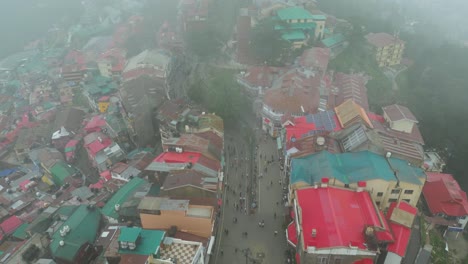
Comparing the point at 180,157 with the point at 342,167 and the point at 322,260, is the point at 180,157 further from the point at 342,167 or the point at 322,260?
the point at 322,260

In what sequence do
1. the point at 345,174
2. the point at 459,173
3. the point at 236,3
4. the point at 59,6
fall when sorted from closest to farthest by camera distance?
the point at 345,174
the point at 459,173
the point at 236,3
the point at 59,6

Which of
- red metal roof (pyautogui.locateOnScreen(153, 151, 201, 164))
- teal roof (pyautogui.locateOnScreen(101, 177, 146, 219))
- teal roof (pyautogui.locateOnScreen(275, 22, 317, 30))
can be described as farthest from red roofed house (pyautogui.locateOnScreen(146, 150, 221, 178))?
teal roof (pyautogui.locateOnScreen(275, 22, 317, 30))

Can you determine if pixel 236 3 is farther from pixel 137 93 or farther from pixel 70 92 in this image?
pixel 70 92

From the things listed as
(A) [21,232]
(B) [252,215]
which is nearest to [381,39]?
(B) [252,215]

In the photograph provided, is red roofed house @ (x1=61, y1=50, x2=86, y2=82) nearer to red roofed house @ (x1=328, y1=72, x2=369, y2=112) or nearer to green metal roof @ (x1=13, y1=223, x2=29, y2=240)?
green metal roof @ (x1=13, y1=223, x2=29, y2=240)

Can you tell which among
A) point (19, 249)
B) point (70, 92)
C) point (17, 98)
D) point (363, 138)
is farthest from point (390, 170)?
point (17, 98)

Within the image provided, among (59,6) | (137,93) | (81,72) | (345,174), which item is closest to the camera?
(345,174)

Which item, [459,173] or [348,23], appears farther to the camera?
[348,23]
